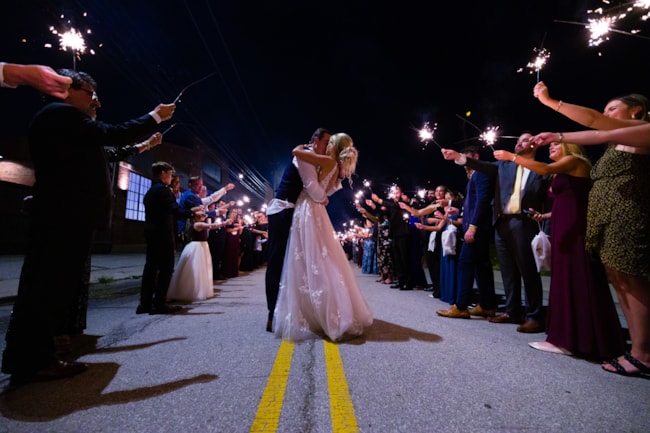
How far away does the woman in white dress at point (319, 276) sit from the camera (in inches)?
131

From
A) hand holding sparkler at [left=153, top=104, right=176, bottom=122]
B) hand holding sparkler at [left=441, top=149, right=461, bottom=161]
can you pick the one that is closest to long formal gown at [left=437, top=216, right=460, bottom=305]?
hand holding sparkler at [left=441, top=149, right=461, bottom=161]

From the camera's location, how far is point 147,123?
2.55 metres

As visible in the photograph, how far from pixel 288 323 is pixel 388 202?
235 inches

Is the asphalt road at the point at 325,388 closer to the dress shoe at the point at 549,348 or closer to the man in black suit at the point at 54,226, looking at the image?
the dress shoe at the point at 549,348

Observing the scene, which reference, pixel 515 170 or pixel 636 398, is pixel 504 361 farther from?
pixel 515 170

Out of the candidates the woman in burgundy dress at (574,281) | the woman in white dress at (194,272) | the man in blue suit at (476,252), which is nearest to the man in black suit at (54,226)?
the woman in white dress at (194,272)

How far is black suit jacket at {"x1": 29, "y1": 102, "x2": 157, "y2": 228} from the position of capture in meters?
2.29

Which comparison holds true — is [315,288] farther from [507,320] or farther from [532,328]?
[507,320]

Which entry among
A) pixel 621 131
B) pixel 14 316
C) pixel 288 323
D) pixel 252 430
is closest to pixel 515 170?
pixel 621 131

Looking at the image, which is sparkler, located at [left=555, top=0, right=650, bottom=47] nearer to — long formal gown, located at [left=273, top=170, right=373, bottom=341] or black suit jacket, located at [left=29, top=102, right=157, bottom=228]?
long formal gown, located at [left=273, top=170, right=373, bottom=341]

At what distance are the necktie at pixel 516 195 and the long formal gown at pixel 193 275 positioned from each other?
535 cm

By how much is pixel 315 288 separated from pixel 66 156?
7.97ft

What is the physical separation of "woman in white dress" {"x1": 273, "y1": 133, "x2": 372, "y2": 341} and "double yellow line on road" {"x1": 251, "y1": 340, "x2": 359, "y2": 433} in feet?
1.80

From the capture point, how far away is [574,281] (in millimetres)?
3043
